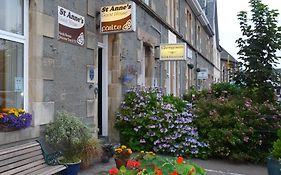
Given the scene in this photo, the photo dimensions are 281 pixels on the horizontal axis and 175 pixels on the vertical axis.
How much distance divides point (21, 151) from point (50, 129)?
84 centimetres

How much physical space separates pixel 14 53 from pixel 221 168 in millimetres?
4577

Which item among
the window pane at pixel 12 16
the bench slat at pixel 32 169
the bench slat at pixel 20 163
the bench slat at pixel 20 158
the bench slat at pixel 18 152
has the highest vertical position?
the window pane at pixel 12 16

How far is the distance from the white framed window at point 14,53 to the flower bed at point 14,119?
203 mm

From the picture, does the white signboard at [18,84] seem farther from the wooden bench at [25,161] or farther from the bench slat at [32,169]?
the bench slat at [32,169]

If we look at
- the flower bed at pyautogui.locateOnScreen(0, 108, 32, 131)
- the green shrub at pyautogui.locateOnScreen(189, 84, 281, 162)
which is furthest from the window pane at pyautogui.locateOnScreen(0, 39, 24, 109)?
the green shrub at pyautogui.locateOnScreen(189, 84, 281, 162)

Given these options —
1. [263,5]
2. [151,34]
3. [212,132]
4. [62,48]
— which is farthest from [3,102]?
[151,34]

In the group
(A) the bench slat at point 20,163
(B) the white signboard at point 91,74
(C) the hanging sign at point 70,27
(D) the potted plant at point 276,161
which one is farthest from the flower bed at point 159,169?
(B) the white signboard at point 91,74

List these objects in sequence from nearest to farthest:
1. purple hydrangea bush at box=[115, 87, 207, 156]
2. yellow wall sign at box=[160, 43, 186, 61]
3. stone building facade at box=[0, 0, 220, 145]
A: stone building facade at box=[0, 0, 220, 145] < purple hydrangea bush at box=[115, 87, 207, 156] < yellow wall sign at box=[160, 43, 186, 61]

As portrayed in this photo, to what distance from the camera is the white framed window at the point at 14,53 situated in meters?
4.81

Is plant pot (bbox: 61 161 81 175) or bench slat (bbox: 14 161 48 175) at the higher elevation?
bench slat (bbox: 14 161 48 175)

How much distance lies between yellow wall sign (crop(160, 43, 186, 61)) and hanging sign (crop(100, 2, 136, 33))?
4104 millimetres

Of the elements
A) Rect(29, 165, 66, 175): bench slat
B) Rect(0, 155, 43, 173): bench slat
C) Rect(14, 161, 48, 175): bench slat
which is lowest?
Rect(29, 165, 66, 175): bench slat

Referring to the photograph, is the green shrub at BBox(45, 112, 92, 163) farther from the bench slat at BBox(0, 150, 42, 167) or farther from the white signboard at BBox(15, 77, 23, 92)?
the white signboard at BBox(15, 77, 23, 92)

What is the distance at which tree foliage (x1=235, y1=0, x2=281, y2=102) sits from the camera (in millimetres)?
7727
